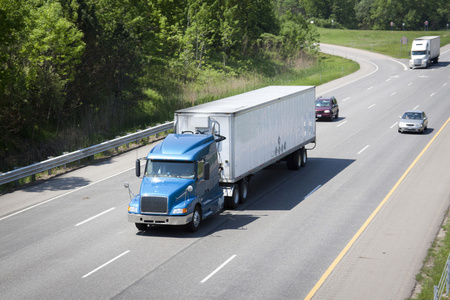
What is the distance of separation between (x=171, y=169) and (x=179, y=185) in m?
0.83

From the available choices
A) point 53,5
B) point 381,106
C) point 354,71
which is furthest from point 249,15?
point 53,5

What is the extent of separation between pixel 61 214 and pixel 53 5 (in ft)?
62.0

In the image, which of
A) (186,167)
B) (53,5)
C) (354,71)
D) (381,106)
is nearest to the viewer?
(186,167)

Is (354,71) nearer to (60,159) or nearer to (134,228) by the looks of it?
(60,159)

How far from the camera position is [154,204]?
18.9m

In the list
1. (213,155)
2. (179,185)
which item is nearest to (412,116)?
(213,155)

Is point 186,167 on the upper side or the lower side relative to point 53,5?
lower

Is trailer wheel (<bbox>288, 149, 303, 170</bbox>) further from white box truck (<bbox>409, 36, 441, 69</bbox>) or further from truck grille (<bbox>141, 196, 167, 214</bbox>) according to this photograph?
white box truck (<bbox>409, 36, 441, 69</bbox>)

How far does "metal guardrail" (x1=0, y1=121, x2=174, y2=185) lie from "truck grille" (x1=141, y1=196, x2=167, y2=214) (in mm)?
9655

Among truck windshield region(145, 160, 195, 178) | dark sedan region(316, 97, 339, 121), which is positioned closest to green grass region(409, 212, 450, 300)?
truck windshield region(145, 160, 195, 178)

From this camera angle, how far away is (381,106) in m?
50.0

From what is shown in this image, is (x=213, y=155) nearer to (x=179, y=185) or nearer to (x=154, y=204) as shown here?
(x=179, y=185)

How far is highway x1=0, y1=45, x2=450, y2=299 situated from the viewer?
15.2 metres

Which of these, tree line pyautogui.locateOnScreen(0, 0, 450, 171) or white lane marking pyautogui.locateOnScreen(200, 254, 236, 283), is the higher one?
tree line pyautogui.locateOnScreen(0, 0, 450, 171)
